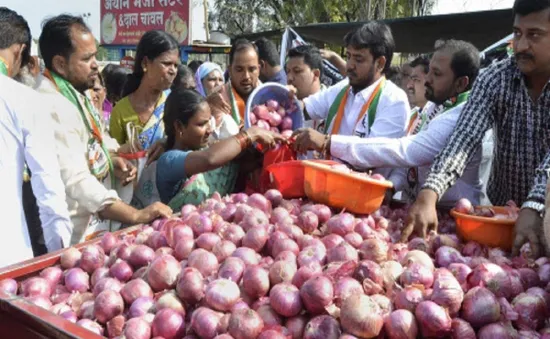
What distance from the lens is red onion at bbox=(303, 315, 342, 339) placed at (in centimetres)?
125

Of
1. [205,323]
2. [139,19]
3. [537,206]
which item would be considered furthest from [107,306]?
[139,19]

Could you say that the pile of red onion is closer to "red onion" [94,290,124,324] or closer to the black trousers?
"red onion" [94,290,124,324]

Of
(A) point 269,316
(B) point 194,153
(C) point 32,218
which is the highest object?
(B) point 194,153

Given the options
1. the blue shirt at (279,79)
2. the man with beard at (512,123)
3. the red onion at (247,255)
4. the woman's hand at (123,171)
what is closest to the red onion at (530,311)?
the man with beard at (512,123)

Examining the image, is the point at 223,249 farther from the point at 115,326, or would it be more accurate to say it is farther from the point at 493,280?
the point at 493,280

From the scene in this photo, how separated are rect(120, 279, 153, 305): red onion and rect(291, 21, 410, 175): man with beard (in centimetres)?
170

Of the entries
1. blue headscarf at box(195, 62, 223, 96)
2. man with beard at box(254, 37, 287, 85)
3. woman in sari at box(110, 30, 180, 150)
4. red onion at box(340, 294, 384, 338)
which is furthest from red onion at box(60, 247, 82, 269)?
man with beard at box(254, 37, 287, 85)

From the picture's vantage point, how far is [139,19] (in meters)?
15.4

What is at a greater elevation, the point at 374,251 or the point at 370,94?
the point at 370,94

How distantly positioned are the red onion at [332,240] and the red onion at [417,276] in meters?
0.36

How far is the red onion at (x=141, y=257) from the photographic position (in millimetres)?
1736

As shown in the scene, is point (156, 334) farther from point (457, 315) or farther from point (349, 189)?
point (349, 189)

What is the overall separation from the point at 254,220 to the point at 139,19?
14886 millimetres

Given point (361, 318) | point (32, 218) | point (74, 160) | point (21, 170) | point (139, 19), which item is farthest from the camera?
point (139, 19)
